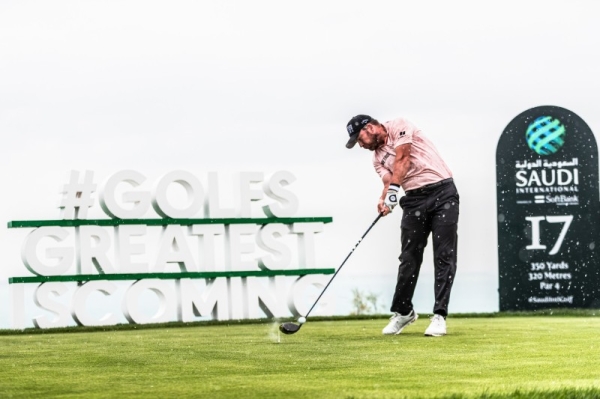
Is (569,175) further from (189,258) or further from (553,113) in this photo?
(189,258)

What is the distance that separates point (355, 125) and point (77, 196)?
220 inches

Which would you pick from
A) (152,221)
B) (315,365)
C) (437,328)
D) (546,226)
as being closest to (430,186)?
(437,328)

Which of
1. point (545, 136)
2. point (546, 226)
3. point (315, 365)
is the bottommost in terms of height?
point (315, 365)

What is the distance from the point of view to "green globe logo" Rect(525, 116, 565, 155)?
14.1m

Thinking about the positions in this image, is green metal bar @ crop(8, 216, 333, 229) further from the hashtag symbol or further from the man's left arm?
the man's left arm

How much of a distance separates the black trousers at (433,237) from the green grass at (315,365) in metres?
0.37

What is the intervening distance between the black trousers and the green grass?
37cm

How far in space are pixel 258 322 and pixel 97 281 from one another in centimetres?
213

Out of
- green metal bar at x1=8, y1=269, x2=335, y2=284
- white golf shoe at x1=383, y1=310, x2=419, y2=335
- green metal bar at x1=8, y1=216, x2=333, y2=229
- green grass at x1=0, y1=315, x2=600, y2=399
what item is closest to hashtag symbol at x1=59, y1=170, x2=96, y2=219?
green metal bar at x1=8, y1=216, x2=333, y2=229

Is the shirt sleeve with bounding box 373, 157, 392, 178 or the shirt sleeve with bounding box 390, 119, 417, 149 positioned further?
the shirt sleeve with bounding box 373, 157, 392, 178

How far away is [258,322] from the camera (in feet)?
39.0

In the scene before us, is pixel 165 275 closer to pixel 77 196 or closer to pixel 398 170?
pixel 77 196

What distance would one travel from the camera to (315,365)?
5750 mm

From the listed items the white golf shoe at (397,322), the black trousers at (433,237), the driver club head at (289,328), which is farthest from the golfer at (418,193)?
the driver club head at (289,328)
